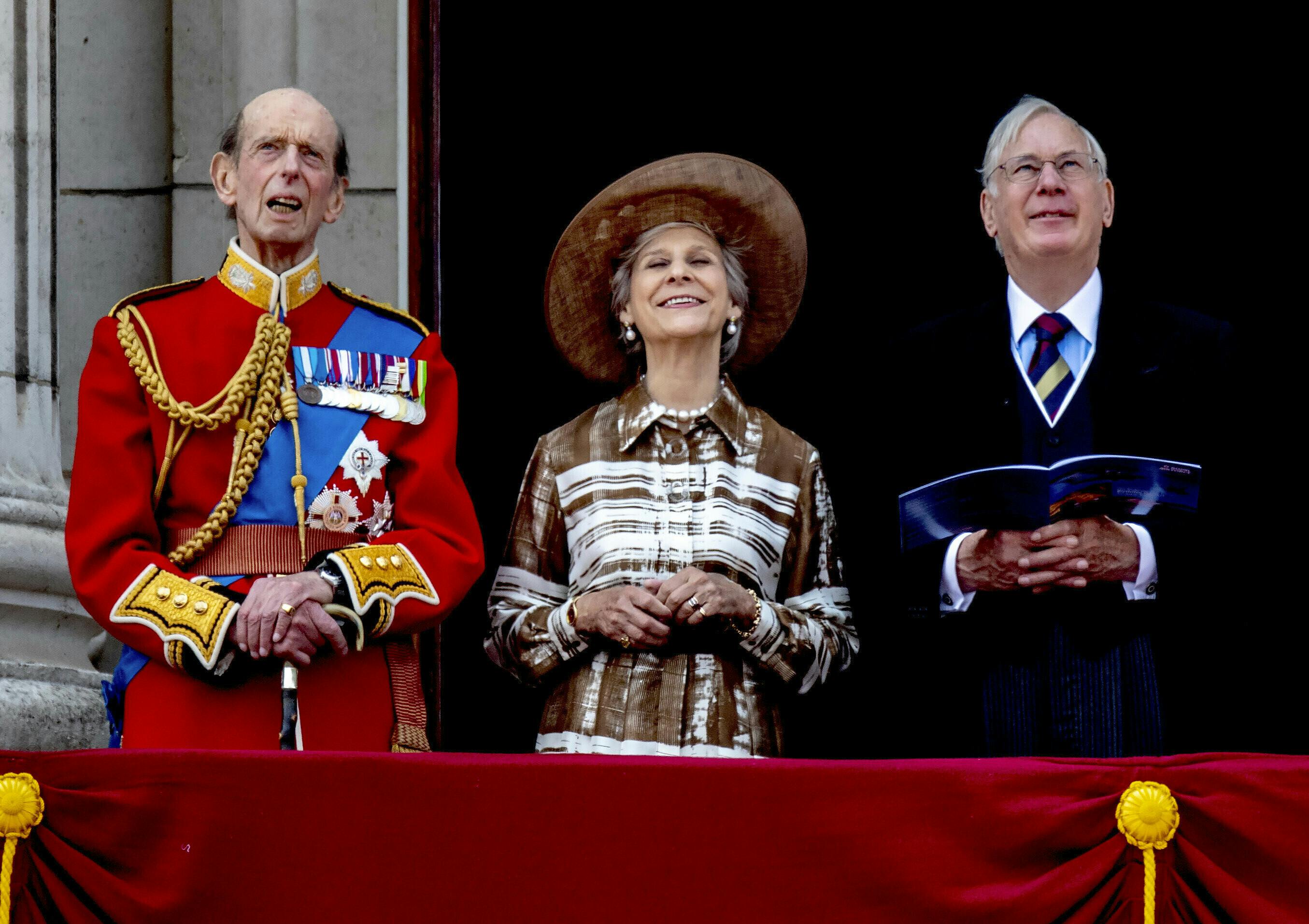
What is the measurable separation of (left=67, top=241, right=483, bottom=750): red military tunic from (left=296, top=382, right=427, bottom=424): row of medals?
17mm


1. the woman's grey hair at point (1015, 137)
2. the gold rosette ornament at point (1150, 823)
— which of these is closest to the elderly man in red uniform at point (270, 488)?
the woman's grey hair at point (1015, 137)

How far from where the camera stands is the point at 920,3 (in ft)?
16.0

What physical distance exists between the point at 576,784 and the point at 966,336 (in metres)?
1.33

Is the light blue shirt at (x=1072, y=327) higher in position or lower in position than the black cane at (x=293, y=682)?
higher

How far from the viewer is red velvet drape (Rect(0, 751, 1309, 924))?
267cm

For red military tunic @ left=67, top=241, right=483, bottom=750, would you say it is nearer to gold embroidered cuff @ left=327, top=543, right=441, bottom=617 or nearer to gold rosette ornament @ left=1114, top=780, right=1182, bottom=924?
gold embroidered cuff @ left=327, top=543, right=441, bottom=617

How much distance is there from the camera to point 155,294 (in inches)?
136

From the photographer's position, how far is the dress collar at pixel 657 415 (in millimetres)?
3719

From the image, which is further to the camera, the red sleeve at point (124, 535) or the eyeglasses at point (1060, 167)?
the eyeglasses at point (1060, 167)

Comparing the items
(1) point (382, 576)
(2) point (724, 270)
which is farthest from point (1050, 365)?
(1) point (382, 576)

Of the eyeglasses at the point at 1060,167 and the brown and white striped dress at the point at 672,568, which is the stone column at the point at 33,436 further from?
the eyeglasses at the point at 1060,167

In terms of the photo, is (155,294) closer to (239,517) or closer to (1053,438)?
(239,517)

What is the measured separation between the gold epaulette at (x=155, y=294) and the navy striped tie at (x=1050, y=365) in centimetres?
147

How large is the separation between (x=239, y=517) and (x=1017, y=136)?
5.10ft
